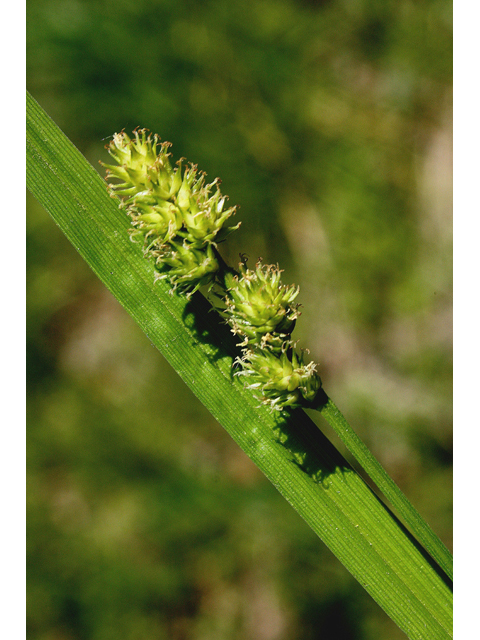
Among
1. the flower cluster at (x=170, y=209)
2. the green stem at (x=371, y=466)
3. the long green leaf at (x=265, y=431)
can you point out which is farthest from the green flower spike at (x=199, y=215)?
the green stem at (x=371, y=466)

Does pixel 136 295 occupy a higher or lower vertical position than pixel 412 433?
higher

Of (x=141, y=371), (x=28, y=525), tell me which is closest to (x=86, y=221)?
(x=141, y=371)

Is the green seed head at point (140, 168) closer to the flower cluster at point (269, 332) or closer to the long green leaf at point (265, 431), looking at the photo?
the long green leaf at point (265, 431)

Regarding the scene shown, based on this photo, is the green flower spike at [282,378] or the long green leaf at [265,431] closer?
the green flower spike at [282,378]

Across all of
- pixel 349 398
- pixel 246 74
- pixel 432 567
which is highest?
pixel 246 74

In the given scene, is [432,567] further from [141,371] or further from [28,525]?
[28,525]

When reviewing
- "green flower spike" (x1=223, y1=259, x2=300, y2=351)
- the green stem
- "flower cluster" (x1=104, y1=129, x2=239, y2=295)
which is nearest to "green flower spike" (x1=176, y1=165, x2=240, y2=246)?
"flower cluster" (x1=104, y1=129, x2=239, y2=295)

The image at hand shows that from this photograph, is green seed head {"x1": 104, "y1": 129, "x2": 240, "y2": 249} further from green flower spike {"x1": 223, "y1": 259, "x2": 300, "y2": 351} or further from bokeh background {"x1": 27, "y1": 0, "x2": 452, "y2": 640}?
bokeh background {"x1": 27, "y1": 0, "x2": 452, "y2": 640}

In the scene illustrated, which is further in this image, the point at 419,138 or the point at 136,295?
the point at 419,138
